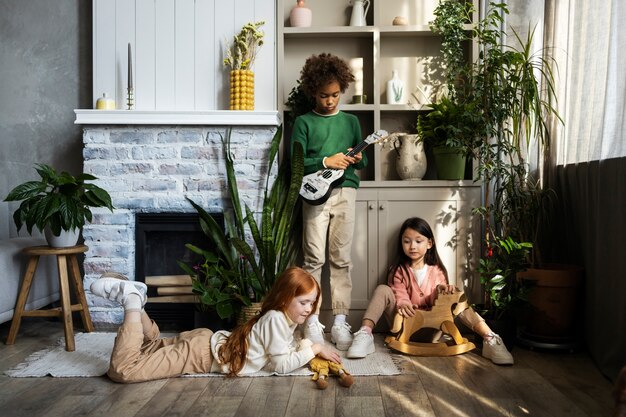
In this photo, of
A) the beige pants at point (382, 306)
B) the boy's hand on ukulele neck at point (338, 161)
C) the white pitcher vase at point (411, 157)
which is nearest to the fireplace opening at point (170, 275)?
the boy's hand on ukulele neck at point (338, 161)

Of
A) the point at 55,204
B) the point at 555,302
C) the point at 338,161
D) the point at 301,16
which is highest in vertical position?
the point at 301,16

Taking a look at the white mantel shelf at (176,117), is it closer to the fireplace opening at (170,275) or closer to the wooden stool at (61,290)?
the fireplace opening at (170,275)

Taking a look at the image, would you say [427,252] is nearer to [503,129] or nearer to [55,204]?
[503,129]

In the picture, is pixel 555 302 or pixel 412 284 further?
pixel 412 284

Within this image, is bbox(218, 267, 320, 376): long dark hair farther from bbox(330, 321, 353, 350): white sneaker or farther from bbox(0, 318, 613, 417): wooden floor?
bbox(330, 321, 353, 350): white sneaker

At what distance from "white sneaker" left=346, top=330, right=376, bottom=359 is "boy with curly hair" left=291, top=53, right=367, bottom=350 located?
33cm

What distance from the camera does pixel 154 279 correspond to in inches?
148

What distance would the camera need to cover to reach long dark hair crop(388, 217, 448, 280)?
347cm

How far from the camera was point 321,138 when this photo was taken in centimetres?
353

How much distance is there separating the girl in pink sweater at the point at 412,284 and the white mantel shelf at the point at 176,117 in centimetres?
104

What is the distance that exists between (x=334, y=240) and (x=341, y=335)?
56cm

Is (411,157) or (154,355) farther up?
(411,157)

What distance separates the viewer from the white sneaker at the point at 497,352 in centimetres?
286

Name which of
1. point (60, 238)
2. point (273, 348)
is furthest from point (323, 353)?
point (60, 238)
